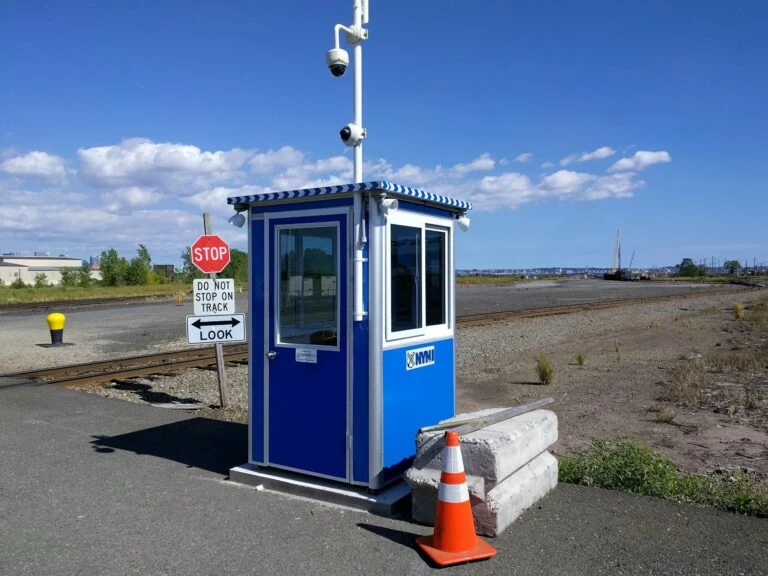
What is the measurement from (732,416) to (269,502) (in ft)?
23.0

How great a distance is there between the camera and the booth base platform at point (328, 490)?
5230 millimetres

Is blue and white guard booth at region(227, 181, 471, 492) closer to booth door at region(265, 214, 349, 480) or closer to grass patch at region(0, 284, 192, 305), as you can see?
booth door at region(265, 214, 349, 480)

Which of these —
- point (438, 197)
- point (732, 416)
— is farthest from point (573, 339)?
point (438, 197)

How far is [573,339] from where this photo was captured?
2098 centimetres

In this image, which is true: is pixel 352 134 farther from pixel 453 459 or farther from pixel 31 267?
pixel 31 267

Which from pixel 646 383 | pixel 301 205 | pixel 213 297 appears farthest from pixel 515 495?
pixel 646 383

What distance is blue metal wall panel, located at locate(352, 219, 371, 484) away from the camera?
542 cm

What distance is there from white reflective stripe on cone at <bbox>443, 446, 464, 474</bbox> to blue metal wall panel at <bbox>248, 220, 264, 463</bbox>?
2.23 meters

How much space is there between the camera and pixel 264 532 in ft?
15.7

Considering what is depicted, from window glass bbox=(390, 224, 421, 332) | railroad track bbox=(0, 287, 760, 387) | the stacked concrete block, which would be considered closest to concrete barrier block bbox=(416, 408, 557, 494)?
the stacked concrete block

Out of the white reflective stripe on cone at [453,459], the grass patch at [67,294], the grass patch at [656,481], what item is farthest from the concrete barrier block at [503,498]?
the grass patch at [67,294]

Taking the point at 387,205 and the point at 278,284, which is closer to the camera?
the point at 387,205

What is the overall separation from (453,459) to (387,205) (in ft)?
6.58

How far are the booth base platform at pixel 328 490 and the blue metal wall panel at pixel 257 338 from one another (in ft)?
0.69
